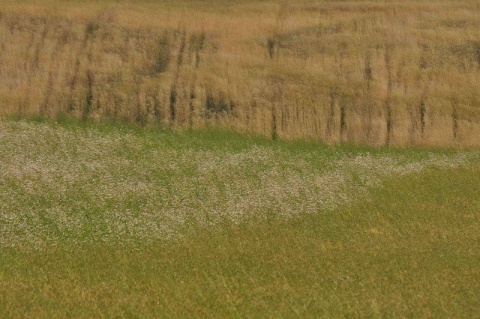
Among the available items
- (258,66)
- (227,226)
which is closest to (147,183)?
(227,226)

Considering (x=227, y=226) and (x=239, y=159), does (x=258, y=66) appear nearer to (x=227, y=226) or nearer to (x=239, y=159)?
→ (x=239, y=159)

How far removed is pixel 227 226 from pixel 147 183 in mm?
4881

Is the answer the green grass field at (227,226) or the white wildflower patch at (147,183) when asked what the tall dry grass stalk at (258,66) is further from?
the white wildflower patch at (147,183)

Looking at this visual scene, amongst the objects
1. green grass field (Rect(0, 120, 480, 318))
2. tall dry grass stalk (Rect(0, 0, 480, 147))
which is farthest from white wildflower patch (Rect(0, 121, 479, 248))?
tall dry grass stalk (Rect(0, 0, 480, 147))

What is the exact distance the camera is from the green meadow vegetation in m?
24.1

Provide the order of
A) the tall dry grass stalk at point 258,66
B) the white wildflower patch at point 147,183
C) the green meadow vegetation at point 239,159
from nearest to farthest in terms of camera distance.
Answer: the green meadow vegetation at point 239,159, the white wildflower patch at point 147,183, the tall dry grass stalk at point 258,66

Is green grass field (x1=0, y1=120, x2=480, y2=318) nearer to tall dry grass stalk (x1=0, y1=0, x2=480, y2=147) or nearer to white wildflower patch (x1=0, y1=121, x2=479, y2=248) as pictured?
white wildflower patch (x1=0, y1=121, x2=479, y2=248)

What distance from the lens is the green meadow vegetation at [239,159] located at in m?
24.1

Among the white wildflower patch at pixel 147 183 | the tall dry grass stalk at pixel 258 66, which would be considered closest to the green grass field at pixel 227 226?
the white wildflower patch at pixel 147 183

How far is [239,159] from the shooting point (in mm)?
34562

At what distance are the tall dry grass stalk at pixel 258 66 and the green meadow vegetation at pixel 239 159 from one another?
11 centimetres

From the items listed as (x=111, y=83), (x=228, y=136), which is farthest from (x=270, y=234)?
(x=111, y=83)

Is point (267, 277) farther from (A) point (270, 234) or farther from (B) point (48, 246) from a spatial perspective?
(B) point (48, 246)

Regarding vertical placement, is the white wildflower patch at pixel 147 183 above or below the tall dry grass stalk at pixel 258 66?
below
